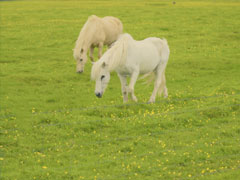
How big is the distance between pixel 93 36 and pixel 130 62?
7976mm

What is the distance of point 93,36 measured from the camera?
20.0m

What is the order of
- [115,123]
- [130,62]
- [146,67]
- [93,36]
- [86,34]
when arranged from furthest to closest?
[93,36]
[86,34]
[146,67]
[130,62]
[115,123]

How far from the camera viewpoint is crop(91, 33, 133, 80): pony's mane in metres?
11.7

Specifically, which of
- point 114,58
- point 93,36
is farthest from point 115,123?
point 93,36

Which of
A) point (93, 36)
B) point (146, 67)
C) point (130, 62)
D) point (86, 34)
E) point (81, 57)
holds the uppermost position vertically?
point (130, 62)

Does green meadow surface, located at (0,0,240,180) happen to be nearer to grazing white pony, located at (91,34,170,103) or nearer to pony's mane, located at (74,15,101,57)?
grazing white pony, located at (91,34,170,103)

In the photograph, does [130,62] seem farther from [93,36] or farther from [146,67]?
[93,36]

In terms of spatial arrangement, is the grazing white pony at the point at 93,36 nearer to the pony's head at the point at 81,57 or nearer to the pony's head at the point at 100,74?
the pony's head at the point at 81,57

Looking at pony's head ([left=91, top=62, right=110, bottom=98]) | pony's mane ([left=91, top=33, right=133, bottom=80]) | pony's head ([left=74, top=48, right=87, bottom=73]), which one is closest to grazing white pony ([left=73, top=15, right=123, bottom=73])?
pony's head ([left=74, top=48, right=87, bottom=73])

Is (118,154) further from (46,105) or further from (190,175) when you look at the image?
(46,105)

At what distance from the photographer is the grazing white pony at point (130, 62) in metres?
11.8

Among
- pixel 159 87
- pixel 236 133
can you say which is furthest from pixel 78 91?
pixel 236 133

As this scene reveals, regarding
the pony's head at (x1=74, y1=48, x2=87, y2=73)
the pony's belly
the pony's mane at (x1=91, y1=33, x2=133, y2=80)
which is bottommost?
the pony's head at (x1=74, y1=48, x2=87, y2=73)

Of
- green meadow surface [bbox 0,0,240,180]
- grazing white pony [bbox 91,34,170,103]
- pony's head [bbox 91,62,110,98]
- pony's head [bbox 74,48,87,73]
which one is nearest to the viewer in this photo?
green meadow surface [bbox 0,0,240,180]
